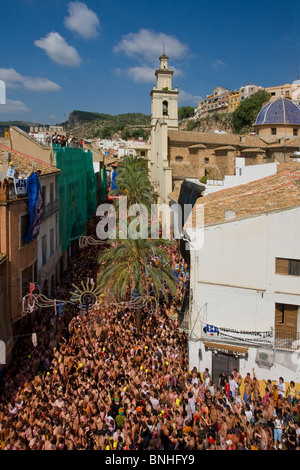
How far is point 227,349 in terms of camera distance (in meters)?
13.6

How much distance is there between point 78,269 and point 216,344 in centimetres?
1333

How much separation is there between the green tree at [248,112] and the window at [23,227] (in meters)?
65.3

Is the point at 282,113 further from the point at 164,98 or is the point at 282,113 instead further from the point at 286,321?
the point at 286,321

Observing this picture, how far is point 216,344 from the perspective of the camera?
13.8 metres

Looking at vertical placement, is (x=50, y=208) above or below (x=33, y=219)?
above

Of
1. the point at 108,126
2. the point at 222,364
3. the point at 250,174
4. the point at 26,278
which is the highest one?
the point at 108,126

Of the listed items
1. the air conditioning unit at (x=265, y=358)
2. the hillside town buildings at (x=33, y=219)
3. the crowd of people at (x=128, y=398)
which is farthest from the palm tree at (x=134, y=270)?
the air conditioning unit at (x=265, y=358)

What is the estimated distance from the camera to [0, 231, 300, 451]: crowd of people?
9648 mm

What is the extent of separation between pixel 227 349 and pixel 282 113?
3775cm

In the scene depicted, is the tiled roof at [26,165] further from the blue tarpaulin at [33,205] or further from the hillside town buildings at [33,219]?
the blue tarpaulin at [33,205]

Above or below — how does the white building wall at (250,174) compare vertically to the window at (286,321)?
above

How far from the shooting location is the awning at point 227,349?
1338 cm

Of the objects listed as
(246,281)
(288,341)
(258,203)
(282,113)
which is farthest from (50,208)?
Answer: (282,113)

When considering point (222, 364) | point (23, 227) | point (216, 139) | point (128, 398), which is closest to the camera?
point (128, 398)
